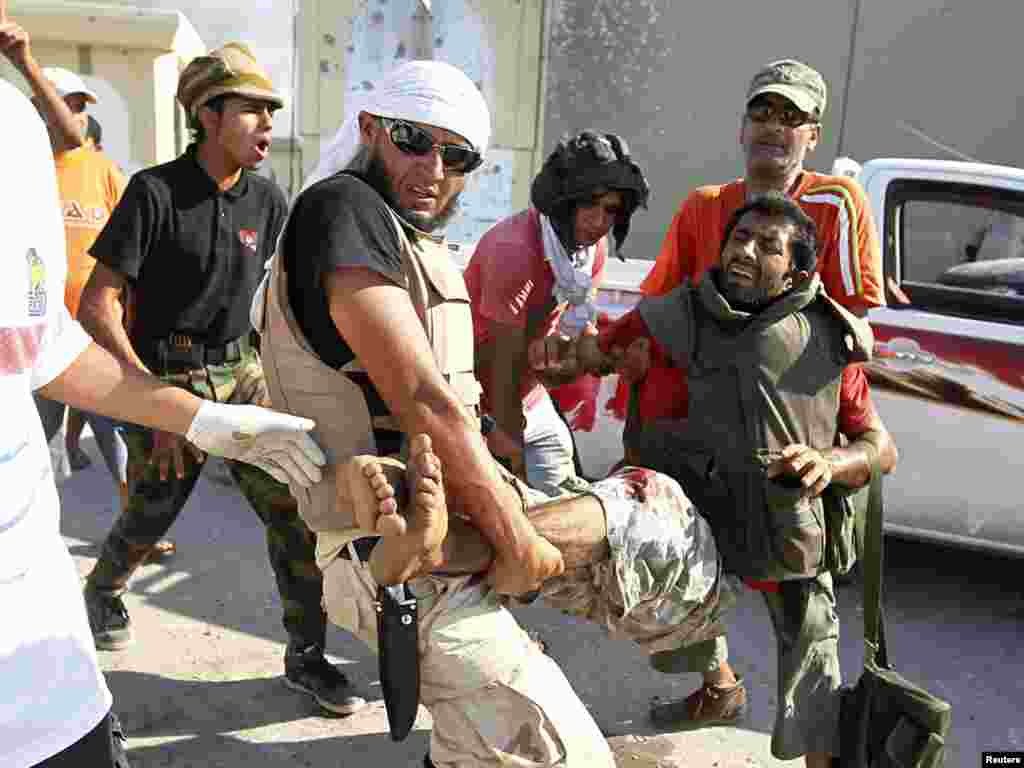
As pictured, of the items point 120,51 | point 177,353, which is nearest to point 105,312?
point 177,353

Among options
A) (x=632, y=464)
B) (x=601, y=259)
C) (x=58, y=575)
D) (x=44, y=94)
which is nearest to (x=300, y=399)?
(x=58, y=575)

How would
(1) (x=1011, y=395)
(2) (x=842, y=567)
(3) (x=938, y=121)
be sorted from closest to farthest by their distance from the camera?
(2) (x=842, y=567) → (1) (x=1011, y=395) → (3) (x=938, y=121)

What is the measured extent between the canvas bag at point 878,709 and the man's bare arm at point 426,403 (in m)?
0.95

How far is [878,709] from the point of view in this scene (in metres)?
2.25

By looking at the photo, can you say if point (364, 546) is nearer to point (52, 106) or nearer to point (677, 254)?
point (677, 254)

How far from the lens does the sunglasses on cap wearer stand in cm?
284

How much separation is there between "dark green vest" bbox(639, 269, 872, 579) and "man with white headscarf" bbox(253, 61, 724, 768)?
0.33m

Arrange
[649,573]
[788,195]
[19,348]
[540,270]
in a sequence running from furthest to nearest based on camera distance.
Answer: [540,270] → [788,195] → [649,573] → [19,348]

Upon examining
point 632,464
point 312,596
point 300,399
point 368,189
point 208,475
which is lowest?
point 208,475

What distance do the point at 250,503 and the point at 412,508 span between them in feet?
5.50

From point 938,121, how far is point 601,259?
8627 millimetres

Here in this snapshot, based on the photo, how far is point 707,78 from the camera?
35.3 feet

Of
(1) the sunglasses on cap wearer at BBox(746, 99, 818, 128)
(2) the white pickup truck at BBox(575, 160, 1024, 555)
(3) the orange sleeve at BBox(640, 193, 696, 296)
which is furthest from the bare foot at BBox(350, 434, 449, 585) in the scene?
(2) the white pickup truck at BBox(575, 160, 1024, 555)

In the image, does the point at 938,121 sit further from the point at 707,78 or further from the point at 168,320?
the point at 168,320
